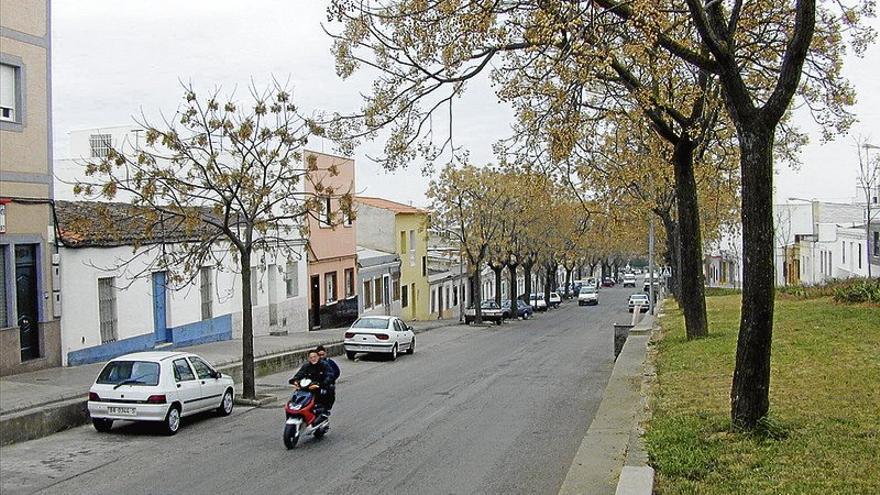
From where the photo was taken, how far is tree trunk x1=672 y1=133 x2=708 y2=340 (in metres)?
20.1

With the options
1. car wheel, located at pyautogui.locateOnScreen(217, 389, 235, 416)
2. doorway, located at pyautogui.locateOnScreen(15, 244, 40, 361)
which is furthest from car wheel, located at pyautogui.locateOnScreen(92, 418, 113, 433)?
doorway, located at pyautogui.locateOnScreen(15, 244, 40, 361)

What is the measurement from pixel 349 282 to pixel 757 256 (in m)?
34.7

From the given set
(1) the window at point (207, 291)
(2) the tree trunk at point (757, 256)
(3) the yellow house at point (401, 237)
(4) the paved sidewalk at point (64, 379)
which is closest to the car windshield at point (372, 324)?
(4) the paved sidewalk at point (64, 379)

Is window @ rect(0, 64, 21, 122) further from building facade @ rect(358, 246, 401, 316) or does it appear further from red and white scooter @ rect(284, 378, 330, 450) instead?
building facade @ rect(358, 246, 401, 316)

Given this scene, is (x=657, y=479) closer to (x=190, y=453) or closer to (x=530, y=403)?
(x=190, y=453)

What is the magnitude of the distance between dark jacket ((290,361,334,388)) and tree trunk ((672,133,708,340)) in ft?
30.4

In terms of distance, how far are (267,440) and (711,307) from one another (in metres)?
27.5

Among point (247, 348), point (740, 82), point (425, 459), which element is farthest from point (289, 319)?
point (740, 82)

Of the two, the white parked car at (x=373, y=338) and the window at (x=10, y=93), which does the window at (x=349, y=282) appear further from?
the window at (x=10, y=93)

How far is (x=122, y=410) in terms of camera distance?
14703mm

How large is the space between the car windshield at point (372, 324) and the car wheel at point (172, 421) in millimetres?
14099

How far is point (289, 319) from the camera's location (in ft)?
117

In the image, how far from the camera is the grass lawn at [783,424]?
829cm

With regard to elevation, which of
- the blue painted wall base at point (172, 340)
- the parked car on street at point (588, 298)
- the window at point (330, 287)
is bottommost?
the parked car on street at point (588, 298)
